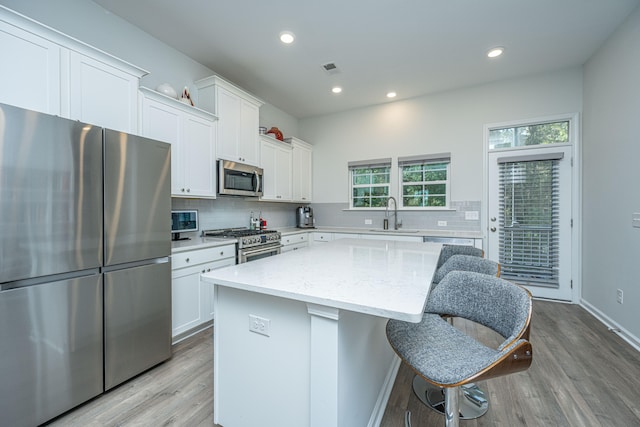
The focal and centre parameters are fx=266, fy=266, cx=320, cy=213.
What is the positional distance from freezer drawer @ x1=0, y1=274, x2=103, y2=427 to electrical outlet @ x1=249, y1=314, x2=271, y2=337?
44.3 inches

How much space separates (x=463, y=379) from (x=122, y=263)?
2057 millimetres

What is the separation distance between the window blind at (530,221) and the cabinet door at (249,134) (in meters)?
3.42

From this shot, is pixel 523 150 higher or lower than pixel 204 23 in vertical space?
lower

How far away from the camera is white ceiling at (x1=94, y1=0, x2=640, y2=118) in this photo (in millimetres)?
2336

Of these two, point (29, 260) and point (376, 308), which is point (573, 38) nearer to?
point (376, 308)

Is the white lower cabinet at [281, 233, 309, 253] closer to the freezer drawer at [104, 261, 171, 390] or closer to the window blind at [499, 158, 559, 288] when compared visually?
the freezer drawer at [104, 261, 171, 390]

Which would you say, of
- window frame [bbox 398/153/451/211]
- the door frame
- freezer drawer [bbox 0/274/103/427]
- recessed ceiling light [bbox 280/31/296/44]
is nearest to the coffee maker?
window frame [bbox 398/153/451/211]

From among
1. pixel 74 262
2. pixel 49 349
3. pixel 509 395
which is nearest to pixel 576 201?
pixel 509 395

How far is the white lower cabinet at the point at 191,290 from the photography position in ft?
7.63

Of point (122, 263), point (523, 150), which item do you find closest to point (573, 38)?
point (523, 150)

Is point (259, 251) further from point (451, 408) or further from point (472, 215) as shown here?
point (472, 215)

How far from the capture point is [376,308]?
2.91ft

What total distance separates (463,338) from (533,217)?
3195 mm

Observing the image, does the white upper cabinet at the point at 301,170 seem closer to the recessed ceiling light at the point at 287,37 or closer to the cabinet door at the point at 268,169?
the cabinet door at the point at 268,169
